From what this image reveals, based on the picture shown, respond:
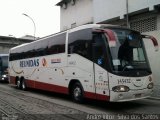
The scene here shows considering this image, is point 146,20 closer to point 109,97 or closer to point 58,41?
point 58,41

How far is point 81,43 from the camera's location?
1386cm

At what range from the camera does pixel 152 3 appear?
18.0 m

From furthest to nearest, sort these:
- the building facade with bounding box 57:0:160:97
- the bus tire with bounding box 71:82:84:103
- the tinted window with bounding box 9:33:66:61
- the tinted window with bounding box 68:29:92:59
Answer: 1. the building facade with bounding box 57:0:160:97
2. the tinted window with bounding box 9:33:66:61
3. the bus tire with bounding box 71:82:84:103
4. the tinted window with bounding box 68:29:92:59

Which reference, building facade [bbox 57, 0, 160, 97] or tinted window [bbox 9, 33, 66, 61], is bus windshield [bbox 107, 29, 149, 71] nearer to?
tinted window [bbox 9, 33, 66, 61]

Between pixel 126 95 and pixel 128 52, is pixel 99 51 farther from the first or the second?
pixel 126 95

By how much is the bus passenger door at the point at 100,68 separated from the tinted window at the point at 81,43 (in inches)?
15.7

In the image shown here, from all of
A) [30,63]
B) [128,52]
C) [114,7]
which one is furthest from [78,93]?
[114,7]

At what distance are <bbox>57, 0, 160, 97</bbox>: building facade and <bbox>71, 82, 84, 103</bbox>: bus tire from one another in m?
5.27

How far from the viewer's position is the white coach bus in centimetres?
1178

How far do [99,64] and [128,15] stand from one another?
910 centimetres

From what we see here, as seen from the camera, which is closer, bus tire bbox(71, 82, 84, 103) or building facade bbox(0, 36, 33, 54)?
bus tire bbox(71, 82, 84, 103)

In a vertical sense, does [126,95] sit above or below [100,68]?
below

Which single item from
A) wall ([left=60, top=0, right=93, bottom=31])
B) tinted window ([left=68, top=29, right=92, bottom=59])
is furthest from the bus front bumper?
wall ([left=60, top=0, right=93, bottom=31])

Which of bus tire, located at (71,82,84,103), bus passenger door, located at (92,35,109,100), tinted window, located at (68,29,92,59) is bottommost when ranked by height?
bus tire, located at (71,82,84,103)
